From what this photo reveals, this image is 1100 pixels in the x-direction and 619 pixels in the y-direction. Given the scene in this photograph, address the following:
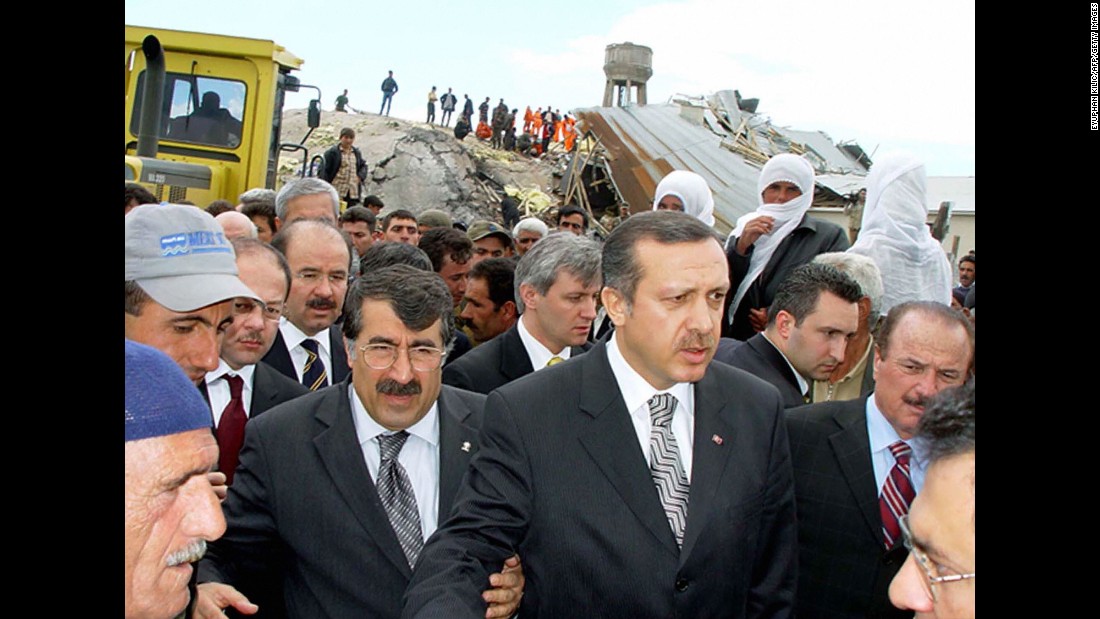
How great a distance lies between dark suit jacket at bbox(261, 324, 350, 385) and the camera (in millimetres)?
4227

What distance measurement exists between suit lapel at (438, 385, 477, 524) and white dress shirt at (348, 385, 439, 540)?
4cm

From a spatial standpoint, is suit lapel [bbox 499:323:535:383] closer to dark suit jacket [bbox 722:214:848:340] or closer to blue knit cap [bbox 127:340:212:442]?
dark suit jacket [bbox 722:214:848:340]

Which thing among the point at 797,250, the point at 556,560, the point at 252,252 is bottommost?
the point at 556,560

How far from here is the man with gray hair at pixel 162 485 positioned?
1490mm

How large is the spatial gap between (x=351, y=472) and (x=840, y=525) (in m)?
1.55

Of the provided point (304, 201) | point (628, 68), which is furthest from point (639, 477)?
point (628, 68)

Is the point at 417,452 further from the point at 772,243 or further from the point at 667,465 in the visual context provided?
the point at 772,243

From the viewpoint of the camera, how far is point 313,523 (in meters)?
2.86

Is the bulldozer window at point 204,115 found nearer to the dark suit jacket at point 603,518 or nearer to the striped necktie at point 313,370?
the striped necktie at point 313,370

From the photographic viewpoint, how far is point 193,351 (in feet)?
8.26

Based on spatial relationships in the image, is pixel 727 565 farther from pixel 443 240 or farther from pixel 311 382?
pixel 443 240

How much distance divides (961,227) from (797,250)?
14.8 meters

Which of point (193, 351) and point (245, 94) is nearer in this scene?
point (193, 351)

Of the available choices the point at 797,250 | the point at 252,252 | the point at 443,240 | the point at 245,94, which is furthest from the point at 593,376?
the point at 245,94
